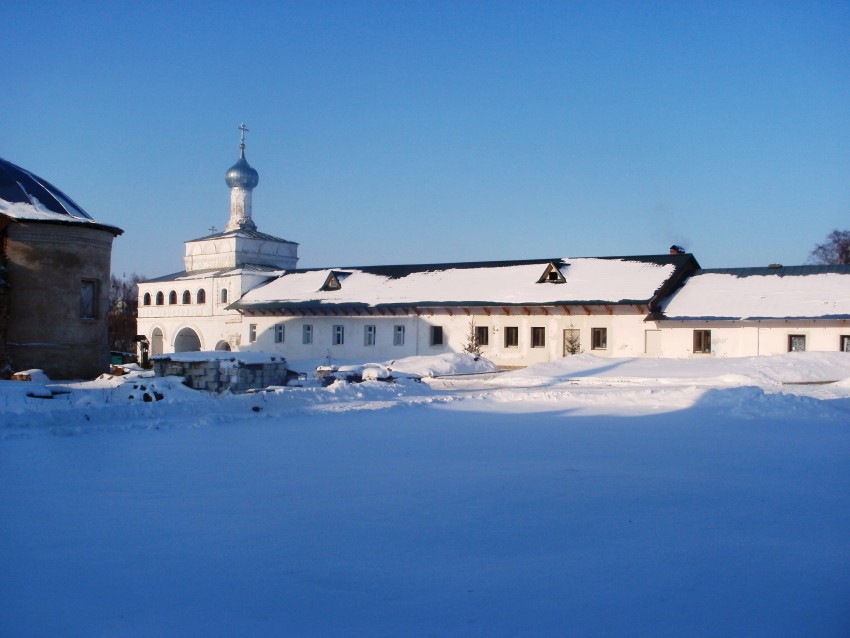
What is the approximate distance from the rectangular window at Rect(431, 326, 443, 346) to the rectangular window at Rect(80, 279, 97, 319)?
17790 mm

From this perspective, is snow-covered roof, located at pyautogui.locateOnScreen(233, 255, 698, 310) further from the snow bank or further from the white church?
the snow bank

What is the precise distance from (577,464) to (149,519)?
4.98 meters

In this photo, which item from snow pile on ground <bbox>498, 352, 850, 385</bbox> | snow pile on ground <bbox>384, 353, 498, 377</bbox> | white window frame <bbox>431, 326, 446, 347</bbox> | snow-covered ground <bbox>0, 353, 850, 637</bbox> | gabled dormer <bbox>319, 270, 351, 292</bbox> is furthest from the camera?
gabled dormer <bbox>319, 270, 351, 292</bbox>

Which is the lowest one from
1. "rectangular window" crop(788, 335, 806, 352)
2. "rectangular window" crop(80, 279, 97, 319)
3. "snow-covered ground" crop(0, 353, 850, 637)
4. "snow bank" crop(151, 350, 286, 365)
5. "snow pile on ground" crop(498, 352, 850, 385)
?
"snow-covered ground" crop(0, 353, 850, 637)

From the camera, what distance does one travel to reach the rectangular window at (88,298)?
842 inches

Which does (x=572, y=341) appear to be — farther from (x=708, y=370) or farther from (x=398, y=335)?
(x=708, y=370)

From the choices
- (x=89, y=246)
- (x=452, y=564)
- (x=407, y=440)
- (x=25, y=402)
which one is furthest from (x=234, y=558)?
(x=89, y=246)

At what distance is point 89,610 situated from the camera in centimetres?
487

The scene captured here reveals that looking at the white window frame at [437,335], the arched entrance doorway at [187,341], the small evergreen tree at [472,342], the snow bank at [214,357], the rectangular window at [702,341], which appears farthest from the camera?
the arched entrance doorway at [187,341]

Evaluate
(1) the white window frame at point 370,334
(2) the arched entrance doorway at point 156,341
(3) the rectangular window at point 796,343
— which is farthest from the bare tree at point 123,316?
(3) the rectangular window at point 796,343

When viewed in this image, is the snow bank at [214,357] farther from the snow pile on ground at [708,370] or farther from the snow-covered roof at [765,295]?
the snow-covered roof at [765,295]

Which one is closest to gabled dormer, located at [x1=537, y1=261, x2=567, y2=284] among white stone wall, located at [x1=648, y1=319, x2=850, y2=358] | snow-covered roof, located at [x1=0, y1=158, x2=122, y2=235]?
white stone wall, located at [x1=648, y1=319, x2=850, y2=358]

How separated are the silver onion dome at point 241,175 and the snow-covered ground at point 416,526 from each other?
3957 cm

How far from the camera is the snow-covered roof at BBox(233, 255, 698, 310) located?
33.7 meters
